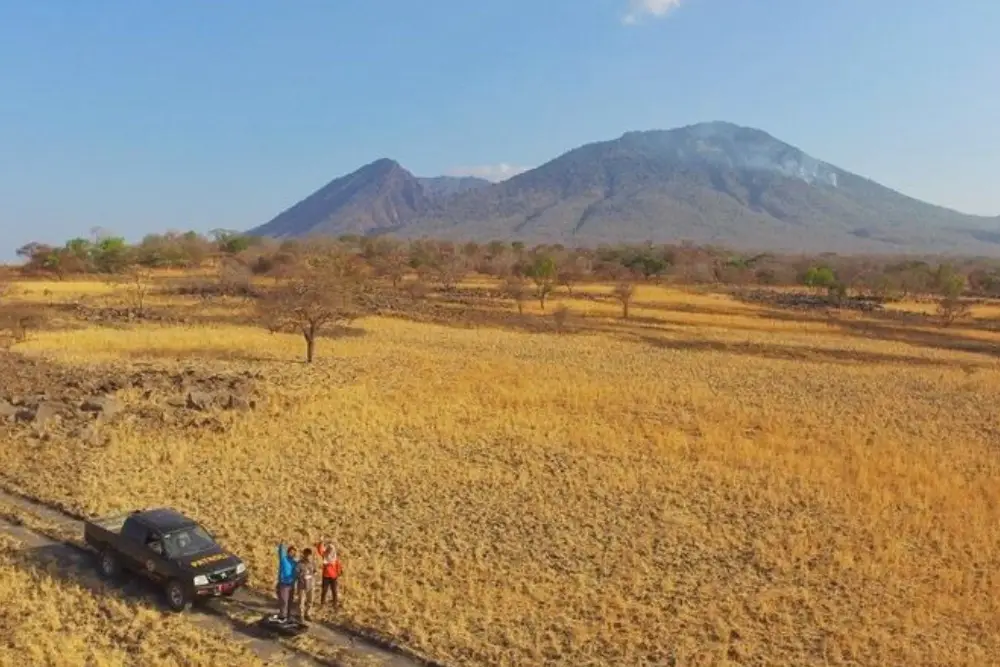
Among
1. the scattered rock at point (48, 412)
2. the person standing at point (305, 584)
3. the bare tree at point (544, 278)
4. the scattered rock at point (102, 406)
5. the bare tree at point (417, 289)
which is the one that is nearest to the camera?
the person standing at point (305, 584)

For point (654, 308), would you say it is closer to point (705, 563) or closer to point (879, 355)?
point (879, 355)

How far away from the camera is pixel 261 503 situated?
2164cm

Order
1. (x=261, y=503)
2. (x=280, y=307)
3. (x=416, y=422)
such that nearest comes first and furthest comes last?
(x=261, y=503), (x=416, y=422), (x=280, y=307)

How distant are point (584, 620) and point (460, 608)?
240cm

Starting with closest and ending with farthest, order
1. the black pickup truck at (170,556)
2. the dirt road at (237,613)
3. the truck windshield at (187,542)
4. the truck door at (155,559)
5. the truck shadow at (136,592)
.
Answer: the dirt road at (237,613)
the truck shadow at (136,592)
the black pickup truck at (170,556)
the truck door at (155,559)
the truck windshield at (187,542)

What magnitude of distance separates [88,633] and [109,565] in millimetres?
2439

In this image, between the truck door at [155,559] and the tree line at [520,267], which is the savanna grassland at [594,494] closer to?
the truck door at [155,559]

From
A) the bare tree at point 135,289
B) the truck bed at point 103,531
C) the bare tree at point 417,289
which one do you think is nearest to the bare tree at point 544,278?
the bare tree at point 417,289

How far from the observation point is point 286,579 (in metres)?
14.9

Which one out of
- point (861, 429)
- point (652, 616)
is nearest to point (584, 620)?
point (652, 616)

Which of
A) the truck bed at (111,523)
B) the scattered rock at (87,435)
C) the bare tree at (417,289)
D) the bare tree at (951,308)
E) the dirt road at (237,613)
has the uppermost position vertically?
the bare tree at (417,289)

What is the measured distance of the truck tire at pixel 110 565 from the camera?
55.2 ft

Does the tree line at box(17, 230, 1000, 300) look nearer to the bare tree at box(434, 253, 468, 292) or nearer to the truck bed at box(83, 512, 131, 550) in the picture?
the bare tree at box(434, 253, 468, 292)

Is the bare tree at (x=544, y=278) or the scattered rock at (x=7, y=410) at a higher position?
the bare tree at (x=544, y=278)
